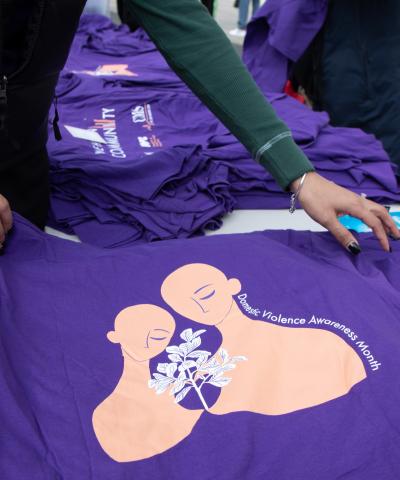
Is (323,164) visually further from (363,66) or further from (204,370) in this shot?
(204,370)

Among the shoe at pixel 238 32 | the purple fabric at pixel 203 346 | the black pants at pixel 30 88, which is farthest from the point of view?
the shoe at pixel 238 32

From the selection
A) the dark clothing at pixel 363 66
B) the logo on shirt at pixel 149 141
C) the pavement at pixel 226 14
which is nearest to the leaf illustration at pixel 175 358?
the logo on shirt at pixel 149 141

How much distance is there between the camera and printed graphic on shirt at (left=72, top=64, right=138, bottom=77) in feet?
5.79

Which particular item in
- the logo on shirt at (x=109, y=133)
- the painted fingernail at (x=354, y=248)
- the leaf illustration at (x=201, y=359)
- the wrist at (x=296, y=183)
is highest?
the wrist at (x=296, y=183)

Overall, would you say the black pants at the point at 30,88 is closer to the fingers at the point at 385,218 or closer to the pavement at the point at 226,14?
the fingers at the point at 385,218

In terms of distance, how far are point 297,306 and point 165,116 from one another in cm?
89

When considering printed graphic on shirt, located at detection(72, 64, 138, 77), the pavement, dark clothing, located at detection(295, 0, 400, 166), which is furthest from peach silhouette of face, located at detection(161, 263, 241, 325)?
the pavement

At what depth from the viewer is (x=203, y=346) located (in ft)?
2.22

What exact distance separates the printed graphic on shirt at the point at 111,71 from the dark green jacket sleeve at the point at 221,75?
943 millimetres

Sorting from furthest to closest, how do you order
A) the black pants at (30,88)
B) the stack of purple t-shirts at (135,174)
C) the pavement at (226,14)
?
the pavement at (226,14), the stack of purple t-shirts at (135,174), the black pants at (30,88)

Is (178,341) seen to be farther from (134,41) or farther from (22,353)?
(134,41)

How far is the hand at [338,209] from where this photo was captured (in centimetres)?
79

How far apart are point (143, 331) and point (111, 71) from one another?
137 centimetres

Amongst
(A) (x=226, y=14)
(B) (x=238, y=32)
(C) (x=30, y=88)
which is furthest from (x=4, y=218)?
(A) (x=226, y=14)
